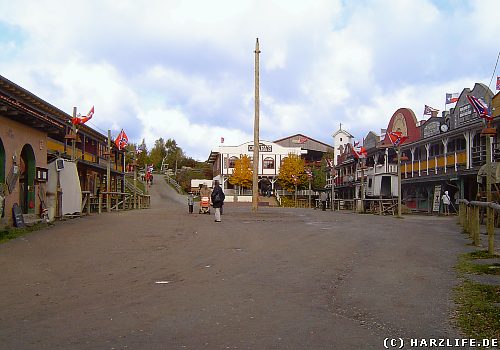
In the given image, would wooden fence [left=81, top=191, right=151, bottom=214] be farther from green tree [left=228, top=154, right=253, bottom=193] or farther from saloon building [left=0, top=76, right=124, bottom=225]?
green tree [left=228, top=154, right=253, bottom=193]

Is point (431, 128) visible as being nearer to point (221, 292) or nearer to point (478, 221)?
point (478, 221)

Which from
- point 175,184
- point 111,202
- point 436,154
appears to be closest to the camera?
point 111,202

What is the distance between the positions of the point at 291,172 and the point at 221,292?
73137 millimetres

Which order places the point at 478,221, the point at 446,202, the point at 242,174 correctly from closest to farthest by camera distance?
the point at 478,221
the point at 446,202
the point at 242,174

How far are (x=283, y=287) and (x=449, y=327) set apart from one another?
3.01m

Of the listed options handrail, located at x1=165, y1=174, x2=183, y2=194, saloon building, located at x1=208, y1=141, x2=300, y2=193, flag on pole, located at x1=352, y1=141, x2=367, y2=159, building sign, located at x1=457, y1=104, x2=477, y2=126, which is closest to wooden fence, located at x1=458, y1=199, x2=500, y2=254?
building sign, located at x1=457, y1=104, x2=477, y2=126

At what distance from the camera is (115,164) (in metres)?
53.1

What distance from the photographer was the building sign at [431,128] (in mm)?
38938

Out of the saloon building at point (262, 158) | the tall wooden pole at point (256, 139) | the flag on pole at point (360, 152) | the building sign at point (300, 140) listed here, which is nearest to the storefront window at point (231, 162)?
the saloon building at point (262, 158)

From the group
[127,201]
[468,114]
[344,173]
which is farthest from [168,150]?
[468,114]

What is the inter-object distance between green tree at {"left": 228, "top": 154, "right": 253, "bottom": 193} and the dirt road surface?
66.3 meters

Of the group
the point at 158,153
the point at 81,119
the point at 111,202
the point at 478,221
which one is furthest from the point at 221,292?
the point at 158,153

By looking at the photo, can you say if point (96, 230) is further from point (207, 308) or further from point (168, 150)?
point (168, 150)

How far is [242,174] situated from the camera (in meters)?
81.8
